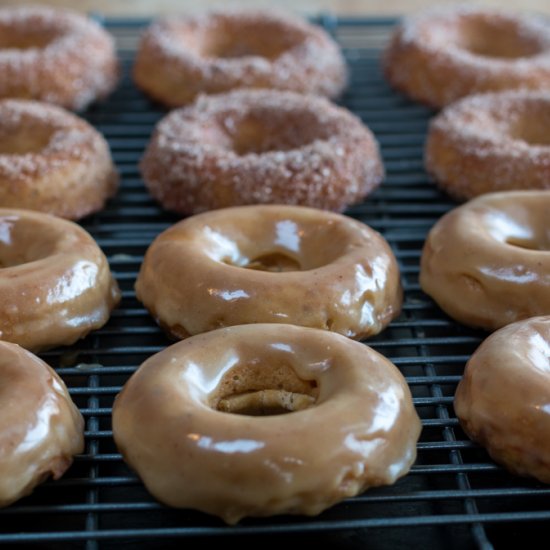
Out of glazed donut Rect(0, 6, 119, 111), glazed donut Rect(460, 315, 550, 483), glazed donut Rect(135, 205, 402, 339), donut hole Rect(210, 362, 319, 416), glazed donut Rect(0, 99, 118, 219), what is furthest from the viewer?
glazed donut Rect(0, 6, 119, 111)

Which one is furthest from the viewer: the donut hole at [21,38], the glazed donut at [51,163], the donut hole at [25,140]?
the donut hole at [21,38]

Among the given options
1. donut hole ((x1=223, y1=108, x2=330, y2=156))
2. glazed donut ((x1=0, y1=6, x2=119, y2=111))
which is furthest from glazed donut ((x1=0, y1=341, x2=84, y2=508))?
glazed donut ((x1=0, y1=6, x2=119, y2=111))

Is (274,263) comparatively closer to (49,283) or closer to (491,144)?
(49,283)

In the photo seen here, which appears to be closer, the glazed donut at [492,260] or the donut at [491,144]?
the glazed donut at [492,260]

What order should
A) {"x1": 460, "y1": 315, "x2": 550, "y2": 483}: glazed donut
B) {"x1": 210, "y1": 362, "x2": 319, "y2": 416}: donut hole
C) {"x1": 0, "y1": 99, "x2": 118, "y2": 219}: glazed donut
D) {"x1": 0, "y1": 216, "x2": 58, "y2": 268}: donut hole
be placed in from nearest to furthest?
{"x1": 460, "y1": 315, "x2": 550, "y2": 483}: glazed donut < {"x1": 210, "y1": 362, "x2": 319, "y2": 416}: donut hole < {"x1": 0, "y1": 216, "x2": 58, "y2": 268}: donut hole < {"x1": 0, "y1": 99, "x2": 118, "y2": 219}: glazed donut

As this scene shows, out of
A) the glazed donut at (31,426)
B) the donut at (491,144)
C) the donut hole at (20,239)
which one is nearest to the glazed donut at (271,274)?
the donut hole at (20,239)

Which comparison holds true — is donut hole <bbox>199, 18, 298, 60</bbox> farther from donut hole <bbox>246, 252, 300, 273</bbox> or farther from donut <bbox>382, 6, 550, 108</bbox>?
donut hole <bbox>246, 252, 300, 273</bbox>

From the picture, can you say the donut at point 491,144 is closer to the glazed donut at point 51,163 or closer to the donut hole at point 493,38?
the donut hole at point 493,38
